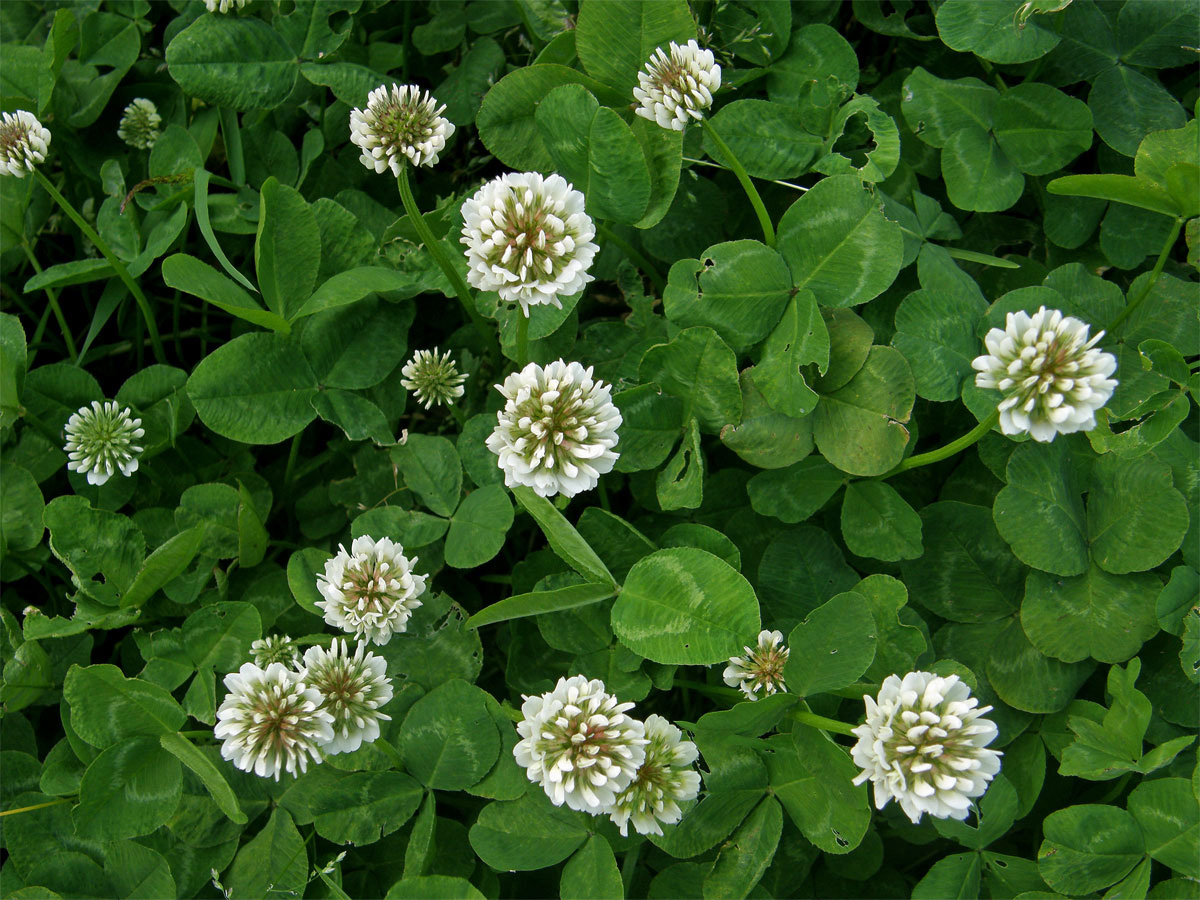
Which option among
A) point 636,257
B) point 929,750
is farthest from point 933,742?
point 636,257

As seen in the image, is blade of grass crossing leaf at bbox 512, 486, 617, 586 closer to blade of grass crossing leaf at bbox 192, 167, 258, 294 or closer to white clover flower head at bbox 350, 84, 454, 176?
white clover flower head at bbox 350, 84, 454, 176

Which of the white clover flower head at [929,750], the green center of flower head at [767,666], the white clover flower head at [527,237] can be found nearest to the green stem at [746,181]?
the white clover flower head at [527,237]

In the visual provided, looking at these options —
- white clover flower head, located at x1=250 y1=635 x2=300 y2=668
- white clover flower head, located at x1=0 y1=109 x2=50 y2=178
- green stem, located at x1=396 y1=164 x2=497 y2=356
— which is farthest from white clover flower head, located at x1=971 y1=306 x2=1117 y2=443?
white clover flower head, located at x1=0 y1=109 x2=50 y2=178

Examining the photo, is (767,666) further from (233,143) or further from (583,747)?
(233,143)

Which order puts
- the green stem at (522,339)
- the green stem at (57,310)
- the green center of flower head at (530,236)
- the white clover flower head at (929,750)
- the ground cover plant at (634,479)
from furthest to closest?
the green stem at (57,310), the green stem at (522,339), the ground cover plant at (634,479), the green center of flower head at (530,236), the white clover flower head at (929,750)

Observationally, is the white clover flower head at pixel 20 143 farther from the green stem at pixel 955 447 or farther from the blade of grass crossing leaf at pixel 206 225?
the green stem at pixel 955 447

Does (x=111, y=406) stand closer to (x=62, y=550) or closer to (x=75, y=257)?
(x=62, y=550)

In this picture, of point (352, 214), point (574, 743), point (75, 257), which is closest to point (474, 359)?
point (352, 214)
